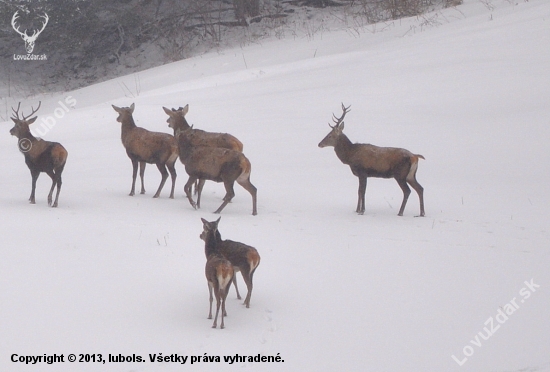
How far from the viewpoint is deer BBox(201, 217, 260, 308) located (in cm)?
711

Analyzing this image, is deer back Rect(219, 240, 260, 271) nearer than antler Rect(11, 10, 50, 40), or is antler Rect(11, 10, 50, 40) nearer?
deer back Rect(219, 240, 260, 271)

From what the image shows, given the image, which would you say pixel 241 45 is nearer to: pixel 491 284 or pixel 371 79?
pixel 371 79

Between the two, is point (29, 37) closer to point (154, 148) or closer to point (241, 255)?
point (154, 148)

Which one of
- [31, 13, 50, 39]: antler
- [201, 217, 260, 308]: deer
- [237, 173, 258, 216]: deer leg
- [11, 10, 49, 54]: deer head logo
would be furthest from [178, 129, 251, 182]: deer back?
[31, 13, 50, 39]: antler

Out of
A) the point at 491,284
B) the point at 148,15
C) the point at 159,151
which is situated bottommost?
the point at 491,284

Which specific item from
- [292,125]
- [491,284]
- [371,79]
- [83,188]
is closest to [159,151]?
[83,188]

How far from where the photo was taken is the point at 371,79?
56.2ft

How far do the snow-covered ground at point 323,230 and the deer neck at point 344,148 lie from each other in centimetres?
72

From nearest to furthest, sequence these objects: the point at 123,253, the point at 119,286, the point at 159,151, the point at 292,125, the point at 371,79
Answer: the point at 119,286 < the point at 123,253 < the point at 159,151 < the point at 292,125 < the point at 371,79

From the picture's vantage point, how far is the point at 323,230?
9812 millimetres

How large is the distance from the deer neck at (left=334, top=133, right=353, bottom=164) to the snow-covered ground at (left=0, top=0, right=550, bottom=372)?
2.37ft

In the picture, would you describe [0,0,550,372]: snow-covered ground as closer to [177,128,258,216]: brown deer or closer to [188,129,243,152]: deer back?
[177,128,258,216]: brown deer

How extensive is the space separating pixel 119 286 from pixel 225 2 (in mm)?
24586

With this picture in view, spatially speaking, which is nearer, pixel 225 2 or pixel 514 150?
pixel 514 150
